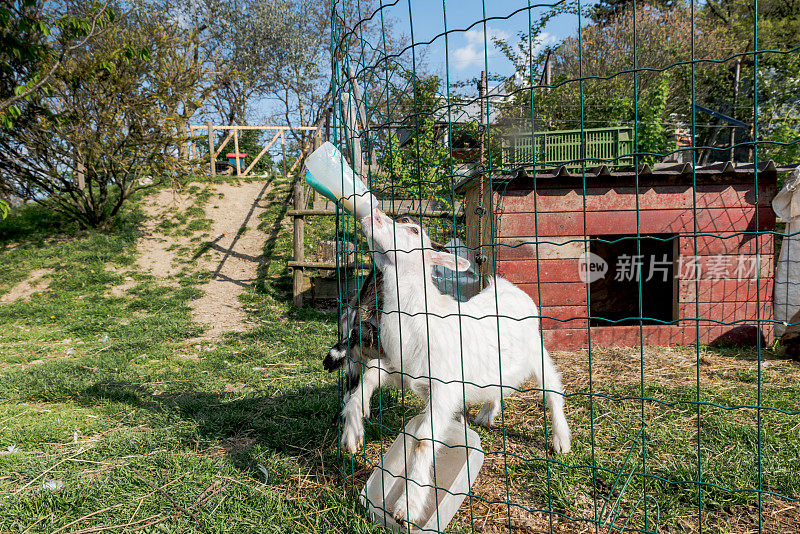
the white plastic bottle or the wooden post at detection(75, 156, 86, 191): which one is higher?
the wooden post at detection(75, 156, 86, 191)

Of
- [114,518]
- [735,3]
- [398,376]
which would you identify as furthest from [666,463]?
[735,3]

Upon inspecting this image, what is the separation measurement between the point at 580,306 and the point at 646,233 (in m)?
1.19

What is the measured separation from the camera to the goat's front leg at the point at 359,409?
310 cm

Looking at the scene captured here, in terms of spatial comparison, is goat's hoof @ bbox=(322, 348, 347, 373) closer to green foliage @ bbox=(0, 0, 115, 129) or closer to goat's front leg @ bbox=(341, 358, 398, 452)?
goat's front leg @ bbox=(341, 358, 398, 452)

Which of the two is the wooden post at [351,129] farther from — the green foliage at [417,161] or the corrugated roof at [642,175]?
the corrugated roof at [642,175]

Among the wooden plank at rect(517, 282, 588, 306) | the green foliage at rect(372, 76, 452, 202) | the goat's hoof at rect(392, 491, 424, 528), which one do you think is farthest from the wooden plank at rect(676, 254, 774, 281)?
the goat's hoof at rect(392, 491, 424, 528)

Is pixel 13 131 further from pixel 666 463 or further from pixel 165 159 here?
pixel 666 463

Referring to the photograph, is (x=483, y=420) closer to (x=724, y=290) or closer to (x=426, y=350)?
(x=426, y=350)

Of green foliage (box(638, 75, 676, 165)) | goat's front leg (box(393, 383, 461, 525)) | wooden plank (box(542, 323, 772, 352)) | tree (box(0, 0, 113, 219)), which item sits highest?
tree (box(0, 0, 113, 219))

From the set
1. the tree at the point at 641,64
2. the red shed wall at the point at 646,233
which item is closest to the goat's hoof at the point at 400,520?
the red shed wall at the point at 646,233

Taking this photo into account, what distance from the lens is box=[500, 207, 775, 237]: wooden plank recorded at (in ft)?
19.4

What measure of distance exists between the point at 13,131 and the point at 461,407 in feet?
38.5

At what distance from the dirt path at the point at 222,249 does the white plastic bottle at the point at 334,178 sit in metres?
4.72

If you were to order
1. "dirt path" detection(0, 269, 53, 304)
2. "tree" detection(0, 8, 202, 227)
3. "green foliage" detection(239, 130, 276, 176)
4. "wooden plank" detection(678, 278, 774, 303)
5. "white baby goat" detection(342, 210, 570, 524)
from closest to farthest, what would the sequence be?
"white baby goat" detection(342, 210, 570, 524) < "wooden plank" detection(678, 278, 774, 303) < "dirt path" detection(0, 269, 53, 304) < "tree" detection(0, 8, 202, 227) < "green foliage" detection(239, 130, 276, 176)
